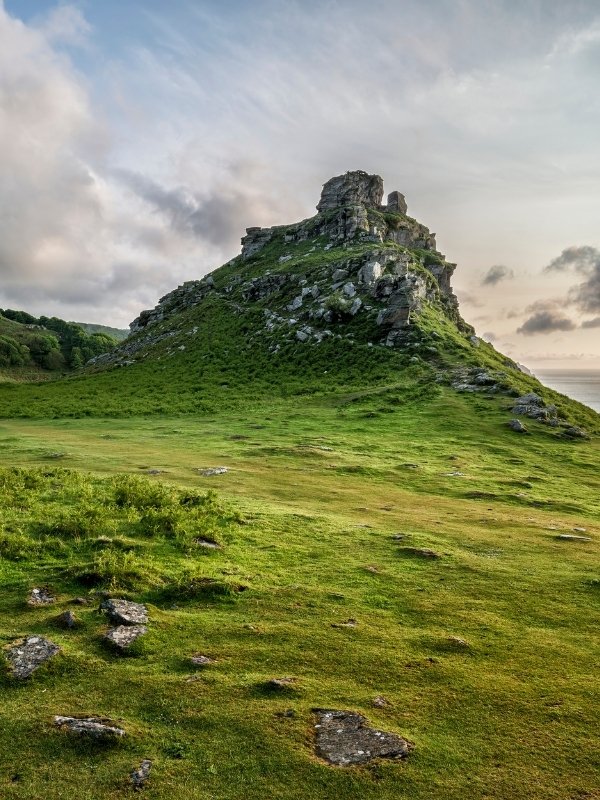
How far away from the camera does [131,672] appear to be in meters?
11.2

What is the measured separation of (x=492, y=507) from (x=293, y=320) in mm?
68848

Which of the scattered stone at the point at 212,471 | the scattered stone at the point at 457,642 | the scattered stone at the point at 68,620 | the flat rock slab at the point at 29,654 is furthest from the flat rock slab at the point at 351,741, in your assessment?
the scattered stone at the point at 212,471

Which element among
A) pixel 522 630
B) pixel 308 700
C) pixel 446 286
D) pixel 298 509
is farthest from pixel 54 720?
pixel 446 286

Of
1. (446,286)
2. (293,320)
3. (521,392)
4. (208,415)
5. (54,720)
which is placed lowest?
(54,720)

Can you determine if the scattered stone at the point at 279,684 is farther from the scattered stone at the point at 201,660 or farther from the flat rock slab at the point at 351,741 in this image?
the scattered stone at the point at 201,660

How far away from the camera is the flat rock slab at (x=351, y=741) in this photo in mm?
9180

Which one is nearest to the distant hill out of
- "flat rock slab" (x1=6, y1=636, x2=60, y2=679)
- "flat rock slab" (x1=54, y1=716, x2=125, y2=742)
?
"flat rock slab" (x1=6, y1=636, x2=60, y2=679)

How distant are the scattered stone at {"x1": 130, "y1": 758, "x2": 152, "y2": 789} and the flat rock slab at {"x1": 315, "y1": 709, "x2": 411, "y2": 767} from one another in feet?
9.70

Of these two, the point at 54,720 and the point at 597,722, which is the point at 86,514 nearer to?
the point at 54,720

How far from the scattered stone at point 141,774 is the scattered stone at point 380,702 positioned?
4.54 metres

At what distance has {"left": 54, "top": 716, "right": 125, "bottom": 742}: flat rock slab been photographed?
922 centimetres

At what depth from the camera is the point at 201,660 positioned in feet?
38.5

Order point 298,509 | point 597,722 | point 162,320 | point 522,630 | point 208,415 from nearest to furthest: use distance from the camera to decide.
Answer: point 597,722 → point 522,630 → point 298,509 → point 208,415 → point 162,320

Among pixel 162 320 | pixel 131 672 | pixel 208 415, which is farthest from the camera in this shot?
pixel 162 320
